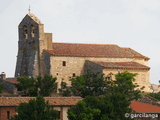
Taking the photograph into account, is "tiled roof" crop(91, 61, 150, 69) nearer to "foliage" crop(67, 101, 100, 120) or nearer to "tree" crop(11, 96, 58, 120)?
"foliage" crop(67, 101, 100, 120)

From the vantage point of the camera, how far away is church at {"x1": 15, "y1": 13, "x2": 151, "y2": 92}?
80631 mm

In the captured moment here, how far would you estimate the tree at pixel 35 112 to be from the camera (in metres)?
49.0

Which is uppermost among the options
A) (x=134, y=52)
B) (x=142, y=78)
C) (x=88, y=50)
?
(x=134, y=52)

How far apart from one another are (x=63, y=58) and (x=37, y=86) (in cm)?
1023

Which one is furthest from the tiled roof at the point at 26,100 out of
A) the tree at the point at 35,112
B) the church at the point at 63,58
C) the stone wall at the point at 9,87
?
the church at the point at 63,58

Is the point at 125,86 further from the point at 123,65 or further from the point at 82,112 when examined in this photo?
the point at 82,112

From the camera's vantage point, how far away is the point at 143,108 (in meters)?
58.3

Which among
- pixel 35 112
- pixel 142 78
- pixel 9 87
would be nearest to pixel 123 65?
pixel 142 78

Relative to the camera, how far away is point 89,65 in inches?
3216

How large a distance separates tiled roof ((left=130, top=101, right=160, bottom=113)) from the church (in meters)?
17.3

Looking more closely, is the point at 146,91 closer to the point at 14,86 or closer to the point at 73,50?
the point at 73,50

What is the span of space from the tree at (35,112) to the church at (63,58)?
28162 millimetres

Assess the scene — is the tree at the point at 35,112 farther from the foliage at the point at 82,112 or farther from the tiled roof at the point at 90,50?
the tiled roof at the point at 90,50

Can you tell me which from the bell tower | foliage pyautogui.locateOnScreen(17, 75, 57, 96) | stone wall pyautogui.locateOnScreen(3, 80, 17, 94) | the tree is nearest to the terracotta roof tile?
Answer: the bell tower
